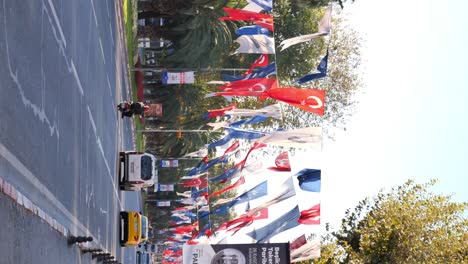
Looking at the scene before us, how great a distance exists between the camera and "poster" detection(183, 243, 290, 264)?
2462 cm

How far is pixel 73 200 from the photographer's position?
1644 centimetres

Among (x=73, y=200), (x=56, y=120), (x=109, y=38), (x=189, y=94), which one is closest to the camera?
(x=56, y=120)

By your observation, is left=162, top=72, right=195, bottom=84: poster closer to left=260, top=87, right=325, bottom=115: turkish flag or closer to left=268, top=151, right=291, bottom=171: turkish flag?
left=260, top=87, right=325, bottom=115: turkish flag

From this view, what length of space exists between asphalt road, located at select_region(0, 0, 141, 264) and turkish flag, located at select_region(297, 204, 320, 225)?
7937 mm

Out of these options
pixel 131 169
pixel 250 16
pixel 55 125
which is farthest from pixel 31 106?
pixel 250 16

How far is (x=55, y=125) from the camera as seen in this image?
1418 centimetres

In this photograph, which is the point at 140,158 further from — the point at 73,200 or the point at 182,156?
the point at 182,156

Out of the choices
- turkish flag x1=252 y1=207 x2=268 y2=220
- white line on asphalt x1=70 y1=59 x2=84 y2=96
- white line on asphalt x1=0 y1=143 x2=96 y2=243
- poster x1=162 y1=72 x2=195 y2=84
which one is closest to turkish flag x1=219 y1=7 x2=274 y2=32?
poster x1=162 y1=72 x2=195 y2=84

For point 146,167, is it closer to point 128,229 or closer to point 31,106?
point 128,229

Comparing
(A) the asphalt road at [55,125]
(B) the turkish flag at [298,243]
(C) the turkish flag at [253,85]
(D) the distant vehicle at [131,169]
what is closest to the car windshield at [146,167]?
(D) the distant vehicle at [131,169]

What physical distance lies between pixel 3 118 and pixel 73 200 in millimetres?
6658

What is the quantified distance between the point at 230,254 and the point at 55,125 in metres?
11.8

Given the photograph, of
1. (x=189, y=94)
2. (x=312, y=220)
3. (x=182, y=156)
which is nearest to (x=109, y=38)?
(x=312, y=220)

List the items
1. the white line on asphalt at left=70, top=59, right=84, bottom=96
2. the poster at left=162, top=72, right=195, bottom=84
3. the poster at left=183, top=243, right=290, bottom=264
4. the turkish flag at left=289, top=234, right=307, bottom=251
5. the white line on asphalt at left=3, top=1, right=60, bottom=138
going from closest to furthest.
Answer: the white line on asphalt at left=3, top=1, right=60, bottom=138 → the white line on asphalt at left=70, top=59, right=84, bottom=96 → the poster at left=183, top=243, right=290, bottom=264 → the turkish flag at left=289, top=234, right=307, bottom=251 → the poster at left=162, top=72, right=195, bottom=84
